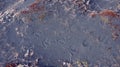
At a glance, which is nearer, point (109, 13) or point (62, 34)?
point (62, 34)

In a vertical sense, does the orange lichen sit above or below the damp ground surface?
above

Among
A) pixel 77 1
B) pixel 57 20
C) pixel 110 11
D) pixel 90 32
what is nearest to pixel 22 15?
pixel 57 20

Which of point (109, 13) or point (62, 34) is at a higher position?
point (109, 13)

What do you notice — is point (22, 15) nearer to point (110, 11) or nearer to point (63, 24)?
point (63, 24)

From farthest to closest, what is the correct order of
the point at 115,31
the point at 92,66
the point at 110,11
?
the point at 110,11 < the point at 115,31 < the point at 92,66

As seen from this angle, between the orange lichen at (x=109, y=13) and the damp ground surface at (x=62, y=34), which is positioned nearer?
the damp ground surface at (x=62, y=34)

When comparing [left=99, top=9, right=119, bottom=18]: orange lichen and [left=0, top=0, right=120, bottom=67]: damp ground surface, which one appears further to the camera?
[left=99, top=9, right=119, bottom=18]: orange lichen

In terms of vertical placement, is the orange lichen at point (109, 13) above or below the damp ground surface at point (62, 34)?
above

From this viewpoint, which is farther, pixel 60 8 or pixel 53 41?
pixel 60 8
